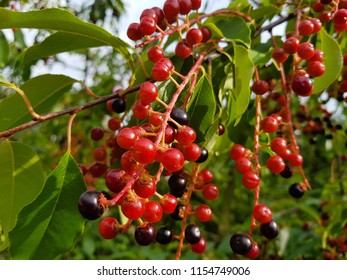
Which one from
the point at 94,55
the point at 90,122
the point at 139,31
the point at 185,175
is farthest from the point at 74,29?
the point at 94,55

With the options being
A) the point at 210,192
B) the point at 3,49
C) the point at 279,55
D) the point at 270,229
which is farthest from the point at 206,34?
the point at 3,49

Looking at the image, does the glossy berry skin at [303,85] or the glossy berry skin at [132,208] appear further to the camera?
the glossy berry skin at [303,85]

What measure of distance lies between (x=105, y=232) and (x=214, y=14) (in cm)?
69

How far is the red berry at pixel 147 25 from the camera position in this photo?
1.01 m

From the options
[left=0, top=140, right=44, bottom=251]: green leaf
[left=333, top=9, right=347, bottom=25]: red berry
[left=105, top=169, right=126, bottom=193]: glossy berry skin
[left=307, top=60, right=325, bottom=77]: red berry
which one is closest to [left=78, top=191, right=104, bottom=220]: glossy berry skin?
[left=105, top=169, right=126, bottom=193]: glossy berry skin

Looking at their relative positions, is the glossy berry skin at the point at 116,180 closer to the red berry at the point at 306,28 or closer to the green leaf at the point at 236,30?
the green leaf at the point at 236,30

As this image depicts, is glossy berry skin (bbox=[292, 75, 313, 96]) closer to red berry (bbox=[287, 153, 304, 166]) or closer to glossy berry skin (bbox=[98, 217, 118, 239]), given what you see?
red berry (bbox=[287, 153, 304, 166])

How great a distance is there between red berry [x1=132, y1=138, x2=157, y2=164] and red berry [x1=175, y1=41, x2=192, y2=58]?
0.41 metres

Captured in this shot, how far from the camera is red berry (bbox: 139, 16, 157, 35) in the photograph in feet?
3.33

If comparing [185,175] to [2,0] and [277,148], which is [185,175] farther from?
A: [2,0]

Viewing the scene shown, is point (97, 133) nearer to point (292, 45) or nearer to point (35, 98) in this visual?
point (35, 98)

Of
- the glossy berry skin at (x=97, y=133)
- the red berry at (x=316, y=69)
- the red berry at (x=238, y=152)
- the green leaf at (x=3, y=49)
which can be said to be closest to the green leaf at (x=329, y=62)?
the red berry at (x=316, y=69)

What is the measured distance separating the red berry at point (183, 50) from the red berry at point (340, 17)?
374mm

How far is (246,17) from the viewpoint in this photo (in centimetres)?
130
